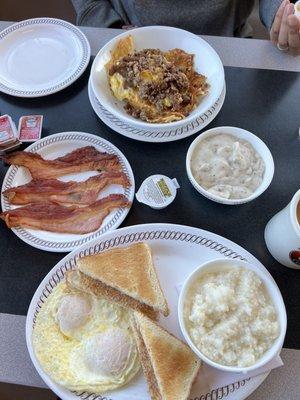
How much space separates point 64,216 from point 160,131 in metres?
0.39

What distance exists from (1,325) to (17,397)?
0.71 m

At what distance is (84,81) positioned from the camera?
4.67 feet

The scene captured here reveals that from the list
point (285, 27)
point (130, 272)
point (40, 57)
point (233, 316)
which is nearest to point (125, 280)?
point (130, 272)

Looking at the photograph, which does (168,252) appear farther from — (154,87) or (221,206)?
(154,87)

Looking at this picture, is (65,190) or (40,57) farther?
(40,57)

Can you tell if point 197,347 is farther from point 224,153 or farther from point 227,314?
point 224,153

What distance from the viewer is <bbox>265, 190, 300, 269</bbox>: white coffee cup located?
0.95 meters

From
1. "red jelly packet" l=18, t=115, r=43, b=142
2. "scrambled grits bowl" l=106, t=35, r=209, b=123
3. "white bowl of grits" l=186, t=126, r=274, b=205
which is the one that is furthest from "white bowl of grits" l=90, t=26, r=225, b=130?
"red jelly packet" l=18, t=115, r=43, b=142

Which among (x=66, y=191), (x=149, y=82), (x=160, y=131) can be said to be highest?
(x=149, y=82)

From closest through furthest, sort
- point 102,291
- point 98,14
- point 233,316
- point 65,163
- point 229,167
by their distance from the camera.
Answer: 1. point 233,316
2. point 102,291
3. point 229,167
4. point 65,163
5. point 98,14

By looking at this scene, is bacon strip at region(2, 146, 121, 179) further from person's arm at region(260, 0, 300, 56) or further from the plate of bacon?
person's arm at region(260, 0, 300, 56)

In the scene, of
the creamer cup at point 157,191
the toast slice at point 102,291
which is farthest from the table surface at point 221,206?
the toast slice at point 102,291

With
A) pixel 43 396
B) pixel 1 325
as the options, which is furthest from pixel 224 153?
pixel 43 396

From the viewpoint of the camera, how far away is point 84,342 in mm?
934
